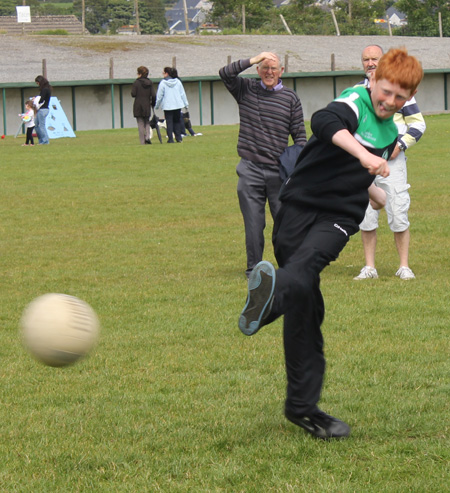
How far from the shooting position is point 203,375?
5922mm

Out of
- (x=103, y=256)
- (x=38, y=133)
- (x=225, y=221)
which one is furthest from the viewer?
(x=38, y=133)

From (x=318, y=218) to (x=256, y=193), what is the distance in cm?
453

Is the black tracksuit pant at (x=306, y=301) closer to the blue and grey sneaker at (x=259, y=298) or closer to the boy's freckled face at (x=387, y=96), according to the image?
the blue and grey sneaker at (x=259, y=298)

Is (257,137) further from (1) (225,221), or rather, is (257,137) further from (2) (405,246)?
(1) (225,221)

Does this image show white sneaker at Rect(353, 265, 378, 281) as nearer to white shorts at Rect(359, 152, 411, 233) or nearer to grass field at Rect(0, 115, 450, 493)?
grass field at Rect(0, 115, 450, 493)

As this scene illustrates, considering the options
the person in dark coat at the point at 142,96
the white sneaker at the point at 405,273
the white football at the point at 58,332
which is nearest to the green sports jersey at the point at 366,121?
the white football at the point at 58,332

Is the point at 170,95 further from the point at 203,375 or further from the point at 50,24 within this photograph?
the point at 50,24

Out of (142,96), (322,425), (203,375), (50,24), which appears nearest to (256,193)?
(203,375)

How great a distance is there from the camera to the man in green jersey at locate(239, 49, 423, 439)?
448 cm

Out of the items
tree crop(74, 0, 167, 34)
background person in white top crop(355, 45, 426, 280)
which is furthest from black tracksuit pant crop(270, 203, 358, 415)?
tree crop(74, 0, 167, 34)

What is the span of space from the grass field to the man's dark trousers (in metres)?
0.54

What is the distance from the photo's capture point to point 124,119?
1651 inches

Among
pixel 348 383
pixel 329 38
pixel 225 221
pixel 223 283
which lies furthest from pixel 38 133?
pixel 329 38

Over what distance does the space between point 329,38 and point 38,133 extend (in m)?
37.5
